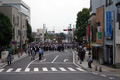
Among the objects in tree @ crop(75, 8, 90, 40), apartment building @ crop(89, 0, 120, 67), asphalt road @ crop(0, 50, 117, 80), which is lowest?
asphalt road @ crop(0, 50, 117, 80)

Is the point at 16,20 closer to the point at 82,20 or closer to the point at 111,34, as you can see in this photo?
the point at 82,20

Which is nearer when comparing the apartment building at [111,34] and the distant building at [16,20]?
the apartment building at [111,34]

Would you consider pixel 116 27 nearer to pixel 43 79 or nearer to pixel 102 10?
pixel 102 10

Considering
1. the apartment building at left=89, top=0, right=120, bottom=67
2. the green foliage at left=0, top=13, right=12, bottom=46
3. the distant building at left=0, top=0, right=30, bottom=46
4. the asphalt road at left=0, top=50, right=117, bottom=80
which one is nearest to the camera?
the asphalt road at left=0, top=50, right=117, bottom=80

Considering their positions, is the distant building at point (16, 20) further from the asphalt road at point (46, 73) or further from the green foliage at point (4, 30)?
the asphalt road at point (46, 73)

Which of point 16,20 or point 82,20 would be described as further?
point 82,20

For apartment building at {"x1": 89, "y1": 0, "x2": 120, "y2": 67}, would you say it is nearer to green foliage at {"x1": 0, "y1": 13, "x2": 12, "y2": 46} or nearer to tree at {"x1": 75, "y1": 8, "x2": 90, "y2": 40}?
green foliage at {"x1": 0, "y1": 13, "x2": 12, "y2": 46}

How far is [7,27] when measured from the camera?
4062cm

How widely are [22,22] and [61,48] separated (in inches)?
494

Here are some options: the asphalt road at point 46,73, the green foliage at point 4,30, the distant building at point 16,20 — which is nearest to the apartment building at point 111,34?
the asphalt road at point 46,73

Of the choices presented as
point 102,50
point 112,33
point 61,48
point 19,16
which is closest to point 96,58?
point 102,50

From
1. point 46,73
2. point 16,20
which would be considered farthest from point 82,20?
point 46,73

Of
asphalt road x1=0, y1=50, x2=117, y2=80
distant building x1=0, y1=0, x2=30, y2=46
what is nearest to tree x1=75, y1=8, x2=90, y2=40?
distant building x1=0, y1=0, x2=30, y2=46

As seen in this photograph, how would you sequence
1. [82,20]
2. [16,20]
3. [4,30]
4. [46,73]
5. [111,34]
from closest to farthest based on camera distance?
[46,73] < [111,34] < [4,30] < [16,20] < [82,20]
